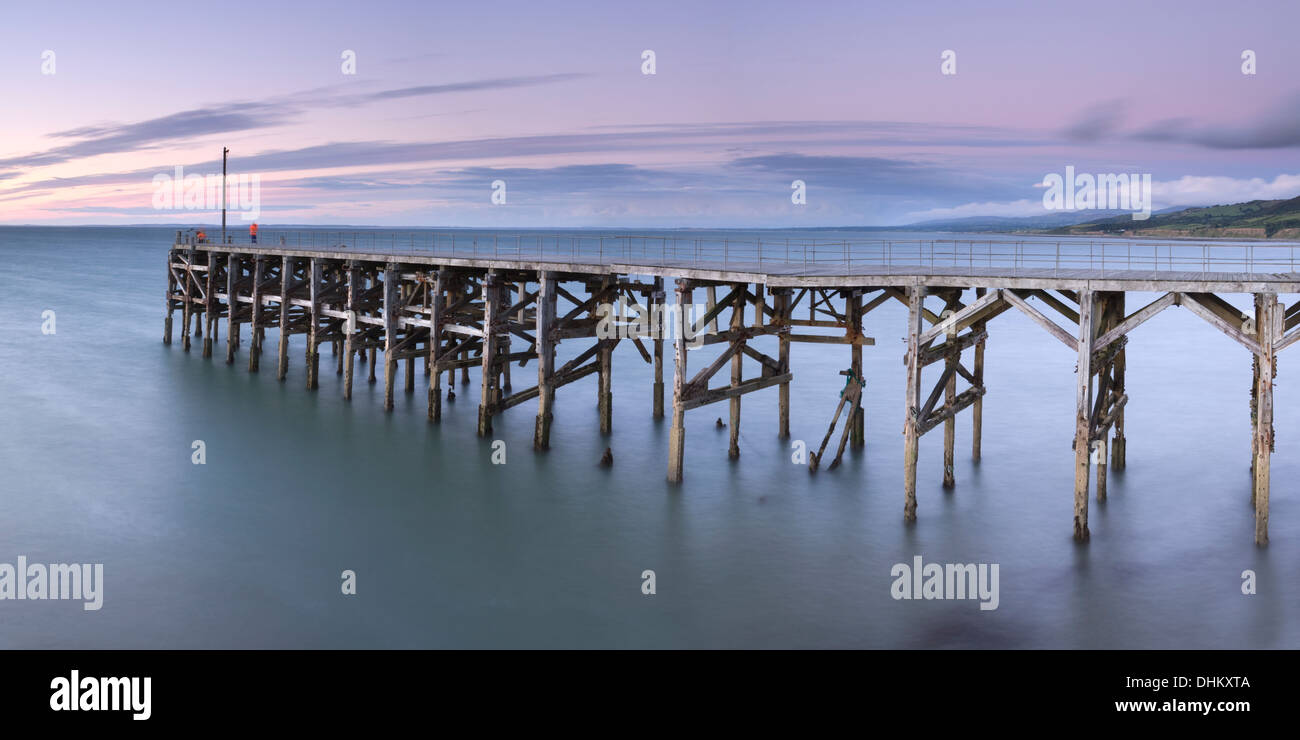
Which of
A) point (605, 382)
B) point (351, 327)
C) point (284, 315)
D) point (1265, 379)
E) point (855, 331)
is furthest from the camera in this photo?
point (284, 315)

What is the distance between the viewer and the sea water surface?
1449 centimetres

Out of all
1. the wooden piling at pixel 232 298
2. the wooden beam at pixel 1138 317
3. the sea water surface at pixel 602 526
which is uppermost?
the wooden piling at pixel 232 298

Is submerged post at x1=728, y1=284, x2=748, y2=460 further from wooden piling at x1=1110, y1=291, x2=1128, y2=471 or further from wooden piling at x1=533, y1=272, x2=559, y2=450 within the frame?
wooden piling at x1=1110, y1=291, x2=1128, y2=471

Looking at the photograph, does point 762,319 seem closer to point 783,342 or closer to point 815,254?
point 783,342

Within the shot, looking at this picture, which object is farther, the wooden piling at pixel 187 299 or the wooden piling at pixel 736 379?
the wooden piling at pixel 187 299

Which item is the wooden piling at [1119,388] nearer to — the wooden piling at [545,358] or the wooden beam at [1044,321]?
the wooden beam at [1044,321]


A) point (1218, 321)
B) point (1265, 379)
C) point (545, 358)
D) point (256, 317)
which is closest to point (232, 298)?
point (256, 317)

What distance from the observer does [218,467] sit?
23.0 metres

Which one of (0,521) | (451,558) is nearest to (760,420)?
(451,558)

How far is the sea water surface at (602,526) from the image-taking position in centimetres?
1449

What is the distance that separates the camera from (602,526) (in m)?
18.9

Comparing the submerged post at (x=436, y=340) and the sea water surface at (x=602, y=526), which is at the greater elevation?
the submerged post at (x=436, y=340)

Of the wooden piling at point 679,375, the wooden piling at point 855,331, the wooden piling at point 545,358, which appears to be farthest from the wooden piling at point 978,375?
the wooden piling at point 545,358
